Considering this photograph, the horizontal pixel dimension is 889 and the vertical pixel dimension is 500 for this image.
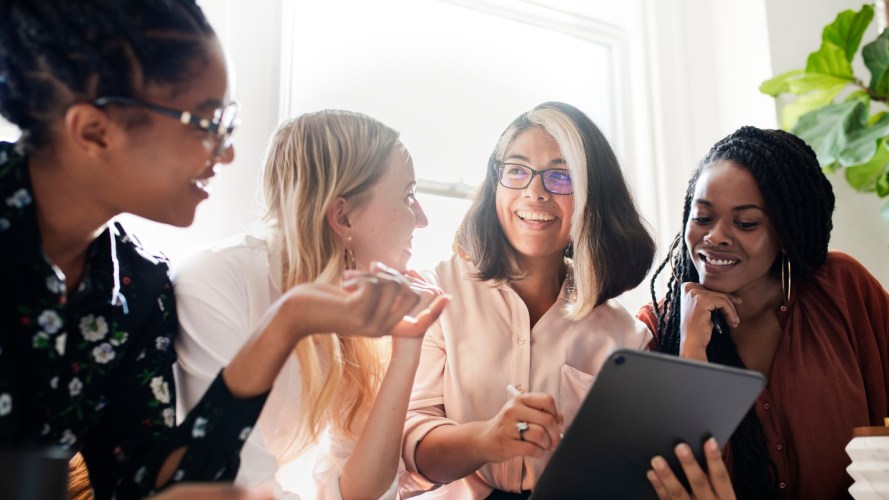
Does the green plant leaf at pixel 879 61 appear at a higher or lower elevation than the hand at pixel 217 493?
higher

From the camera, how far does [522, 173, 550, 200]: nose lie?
169cm

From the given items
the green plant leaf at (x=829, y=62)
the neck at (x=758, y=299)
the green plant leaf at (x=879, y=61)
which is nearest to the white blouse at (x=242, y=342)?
the neck at (x=758, y=299)

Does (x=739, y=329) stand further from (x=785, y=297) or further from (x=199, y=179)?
(x=199, y=179)

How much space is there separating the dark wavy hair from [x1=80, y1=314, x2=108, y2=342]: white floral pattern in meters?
0.84

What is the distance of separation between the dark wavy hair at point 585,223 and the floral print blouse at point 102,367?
0.76 m

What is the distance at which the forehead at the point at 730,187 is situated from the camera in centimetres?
171

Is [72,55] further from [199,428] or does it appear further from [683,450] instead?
[683,450]

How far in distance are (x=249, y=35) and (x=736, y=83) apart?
1519mm

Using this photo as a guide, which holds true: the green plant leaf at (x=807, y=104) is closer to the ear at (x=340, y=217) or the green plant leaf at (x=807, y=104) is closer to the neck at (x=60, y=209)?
the ear at (x=340, y=217)

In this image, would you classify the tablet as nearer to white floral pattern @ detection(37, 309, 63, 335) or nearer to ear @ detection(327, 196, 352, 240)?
ear @ detection(327, 196, 352, 240)

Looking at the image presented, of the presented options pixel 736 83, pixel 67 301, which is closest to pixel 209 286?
pixel 67 301

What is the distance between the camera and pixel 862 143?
229 cm

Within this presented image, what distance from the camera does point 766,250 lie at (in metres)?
1.72

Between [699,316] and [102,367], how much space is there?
1110 mm
